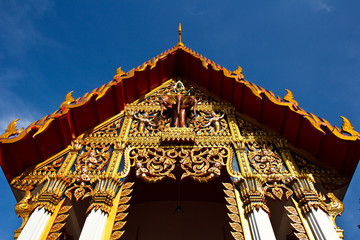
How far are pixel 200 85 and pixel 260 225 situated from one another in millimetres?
4664

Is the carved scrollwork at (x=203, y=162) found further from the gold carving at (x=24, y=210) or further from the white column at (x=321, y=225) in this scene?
the gold carving at (x=24, y=210)

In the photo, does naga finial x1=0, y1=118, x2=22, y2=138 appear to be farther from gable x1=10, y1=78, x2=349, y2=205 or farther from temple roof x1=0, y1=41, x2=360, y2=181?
gable x1=10, y1=78, x2=349, y2=205

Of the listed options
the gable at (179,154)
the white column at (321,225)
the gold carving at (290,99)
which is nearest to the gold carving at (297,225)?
the white column at (321,225)

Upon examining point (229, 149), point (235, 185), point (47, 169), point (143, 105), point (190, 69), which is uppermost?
point (190, 69)

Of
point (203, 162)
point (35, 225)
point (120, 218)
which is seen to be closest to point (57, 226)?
point (35, 225)

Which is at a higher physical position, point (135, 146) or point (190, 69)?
point (190, 69)

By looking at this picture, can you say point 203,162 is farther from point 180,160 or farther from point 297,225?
point 297,225

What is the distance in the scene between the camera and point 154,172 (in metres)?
5.78

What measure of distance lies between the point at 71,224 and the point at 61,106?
2.89 m

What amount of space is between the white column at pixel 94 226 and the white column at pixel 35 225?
68 cm

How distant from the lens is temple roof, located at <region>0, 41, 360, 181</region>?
5.54 meters

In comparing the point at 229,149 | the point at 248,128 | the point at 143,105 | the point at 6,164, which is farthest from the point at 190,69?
the point at 6,164

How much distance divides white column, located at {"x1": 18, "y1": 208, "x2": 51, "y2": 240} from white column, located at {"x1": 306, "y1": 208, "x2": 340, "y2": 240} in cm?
433

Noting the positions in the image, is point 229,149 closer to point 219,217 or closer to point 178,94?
point 178,94
